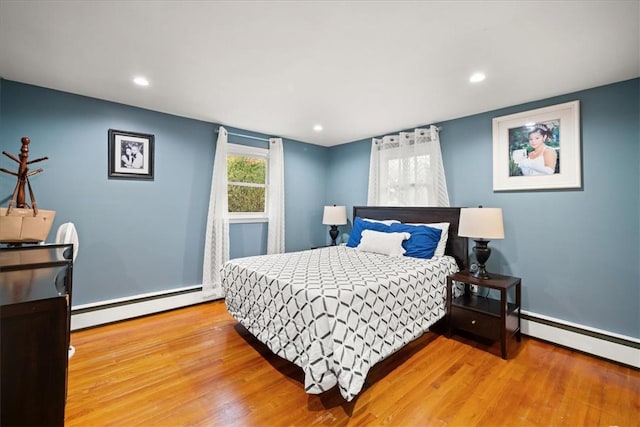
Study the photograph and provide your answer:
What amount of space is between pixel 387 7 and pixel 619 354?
3210mm

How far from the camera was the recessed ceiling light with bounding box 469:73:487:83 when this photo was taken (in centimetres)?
231

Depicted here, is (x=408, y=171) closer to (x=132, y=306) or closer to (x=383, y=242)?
(x=383, y=242)

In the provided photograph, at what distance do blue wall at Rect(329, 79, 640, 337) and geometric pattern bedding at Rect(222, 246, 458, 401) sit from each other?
82 cm

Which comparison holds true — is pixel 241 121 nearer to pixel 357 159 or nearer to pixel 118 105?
pixel 118 105

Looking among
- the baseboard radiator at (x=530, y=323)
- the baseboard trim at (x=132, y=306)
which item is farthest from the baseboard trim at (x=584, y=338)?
the baseboard trim at (x=132, y=306)

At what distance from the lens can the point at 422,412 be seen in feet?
5.64

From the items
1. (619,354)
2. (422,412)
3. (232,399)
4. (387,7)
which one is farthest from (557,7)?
(232,399)

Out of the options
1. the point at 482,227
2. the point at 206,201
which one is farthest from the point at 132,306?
the point at 482,227

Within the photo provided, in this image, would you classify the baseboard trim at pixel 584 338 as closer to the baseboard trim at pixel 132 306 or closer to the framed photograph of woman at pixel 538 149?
the framed photograph of woman at pixel 538 149

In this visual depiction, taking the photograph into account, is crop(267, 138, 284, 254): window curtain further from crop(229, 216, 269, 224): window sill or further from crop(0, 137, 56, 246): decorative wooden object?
crop(0, 137, 56, 246): decorative wooden object

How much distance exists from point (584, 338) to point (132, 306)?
14.7 feet

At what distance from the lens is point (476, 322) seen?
2.55m

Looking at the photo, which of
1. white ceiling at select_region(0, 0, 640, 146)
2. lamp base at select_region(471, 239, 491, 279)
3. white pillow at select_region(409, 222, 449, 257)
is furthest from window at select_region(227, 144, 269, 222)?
lamp base at select_region(471, 239, 491, 279)

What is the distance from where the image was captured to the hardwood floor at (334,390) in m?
1.67
